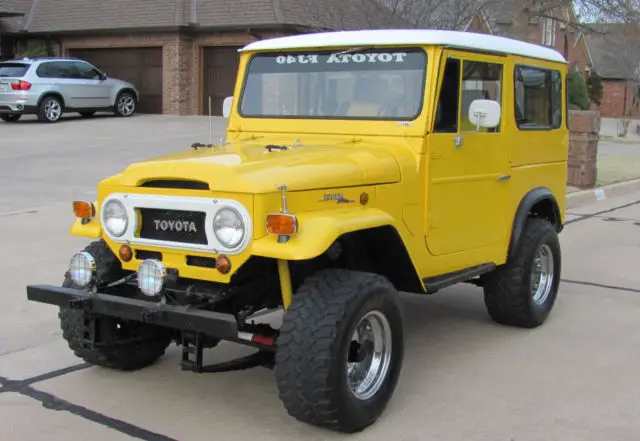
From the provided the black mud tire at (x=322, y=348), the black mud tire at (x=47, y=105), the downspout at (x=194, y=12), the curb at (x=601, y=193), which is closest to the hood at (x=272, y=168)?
the black mud tire at (x=322, y=348)

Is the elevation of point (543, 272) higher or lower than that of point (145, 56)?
lower

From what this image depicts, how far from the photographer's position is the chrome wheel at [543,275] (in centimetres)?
600

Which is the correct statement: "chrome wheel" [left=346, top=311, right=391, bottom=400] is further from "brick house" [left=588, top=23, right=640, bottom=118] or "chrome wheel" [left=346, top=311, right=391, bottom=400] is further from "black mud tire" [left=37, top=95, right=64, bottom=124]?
"brick house" [left=588, top=23, right=640, bottom=118]

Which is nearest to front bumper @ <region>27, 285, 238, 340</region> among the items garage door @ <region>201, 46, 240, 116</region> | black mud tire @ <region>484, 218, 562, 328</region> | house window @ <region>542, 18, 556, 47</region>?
black mud tire @ <region>484, 218, 562, 328</region>

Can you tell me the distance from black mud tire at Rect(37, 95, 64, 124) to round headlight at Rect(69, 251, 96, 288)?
17996 mm

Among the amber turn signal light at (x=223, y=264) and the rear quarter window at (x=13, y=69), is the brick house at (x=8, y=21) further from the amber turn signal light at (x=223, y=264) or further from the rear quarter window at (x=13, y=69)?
the amber turn signal light at (x=223, y=264)

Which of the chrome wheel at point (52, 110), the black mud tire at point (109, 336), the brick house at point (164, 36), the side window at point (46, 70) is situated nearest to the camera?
the black mud tire at point (109, 336)

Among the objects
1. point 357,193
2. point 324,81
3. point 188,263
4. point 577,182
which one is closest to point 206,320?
point 188,263

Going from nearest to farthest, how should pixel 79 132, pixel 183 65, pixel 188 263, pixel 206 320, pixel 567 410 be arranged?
1. pixel 206 320
2. pixel 188 263
3. pixel 567 410
4. pixel 79 132
5. pixel 183 65

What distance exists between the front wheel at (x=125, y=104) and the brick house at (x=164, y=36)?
1355mm

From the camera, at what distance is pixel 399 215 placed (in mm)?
4496

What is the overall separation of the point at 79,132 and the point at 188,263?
16.1m

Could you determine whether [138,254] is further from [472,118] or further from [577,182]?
[577,182]

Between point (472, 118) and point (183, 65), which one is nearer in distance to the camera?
point (472, 118)
